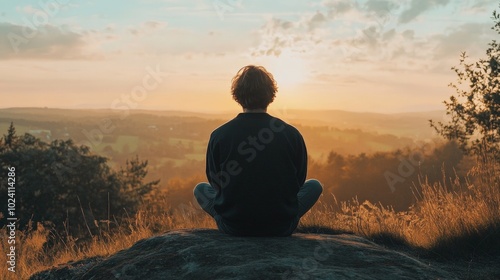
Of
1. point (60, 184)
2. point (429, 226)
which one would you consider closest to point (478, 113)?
point (429, 226)

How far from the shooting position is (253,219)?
15.2 ft

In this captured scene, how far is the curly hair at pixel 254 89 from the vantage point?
15.5 ft

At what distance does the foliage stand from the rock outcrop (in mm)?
18515

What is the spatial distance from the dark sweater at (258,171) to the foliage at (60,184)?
18.6 meters

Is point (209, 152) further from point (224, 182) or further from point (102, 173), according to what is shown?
point (102, 173)

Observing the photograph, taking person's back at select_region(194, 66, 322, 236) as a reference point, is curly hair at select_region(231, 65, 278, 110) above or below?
above

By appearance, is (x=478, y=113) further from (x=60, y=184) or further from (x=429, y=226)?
(x=60, y=184)

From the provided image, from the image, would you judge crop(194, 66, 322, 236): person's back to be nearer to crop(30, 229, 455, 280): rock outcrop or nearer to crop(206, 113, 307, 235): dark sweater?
crop(206, 113, 307, 235): dark sweater

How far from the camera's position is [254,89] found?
4.71 m

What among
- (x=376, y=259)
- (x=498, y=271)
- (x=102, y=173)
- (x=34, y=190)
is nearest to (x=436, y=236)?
(x=498, y=271)

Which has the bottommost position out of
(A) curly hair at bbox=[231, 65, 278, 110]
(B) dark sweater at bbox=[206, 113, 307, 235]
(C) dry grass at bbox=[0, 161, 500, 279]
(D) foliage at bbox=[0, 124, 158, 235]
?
(D) foliage at bbox=[0, 124, 158, 235]

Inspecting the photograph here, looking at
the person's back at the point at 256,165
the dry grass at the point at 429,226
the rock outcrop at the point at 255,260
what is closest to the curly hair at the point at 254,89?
the person's back at the point at 256,165

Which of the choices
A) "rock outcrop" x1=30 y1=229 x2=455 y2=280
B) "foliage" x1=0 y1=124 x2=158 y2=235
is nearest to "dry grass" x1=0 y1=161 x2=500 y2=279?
"rock outcrop" x1=30 y1=229 x2=455 y2=280

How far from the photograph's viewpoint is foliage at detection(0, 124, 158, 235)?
2373 cm
